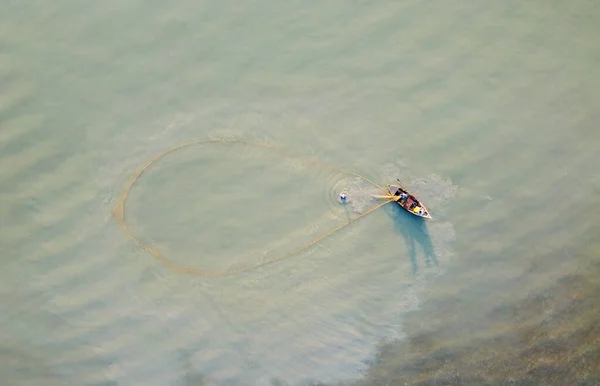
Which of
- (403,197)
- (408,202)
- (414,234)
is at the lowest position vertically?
(414,234)

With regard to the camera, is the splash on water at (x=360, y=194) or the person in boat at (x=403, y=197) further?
the splash on water at (x=360, y=194)

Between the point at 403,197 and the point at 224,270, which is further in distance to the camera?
the point at 224,270

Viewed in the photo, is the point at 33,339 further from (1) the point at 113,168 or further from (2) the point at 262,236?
(2) the point at 262,236

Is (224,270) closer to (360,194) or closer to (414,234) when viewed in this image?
(360,194)

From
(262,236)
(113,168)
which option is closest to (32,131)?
(113,168)

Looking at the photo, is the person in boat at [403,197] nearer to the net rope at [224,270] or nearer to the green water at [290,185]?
the net rope at [224,270]

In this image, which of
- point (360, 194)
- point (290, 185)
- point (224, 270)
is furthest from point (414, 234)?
point (224, 270)

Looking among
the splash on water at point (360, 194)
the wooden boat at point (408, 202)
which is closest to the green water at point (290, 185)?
the splash on water at point (360, 194)
